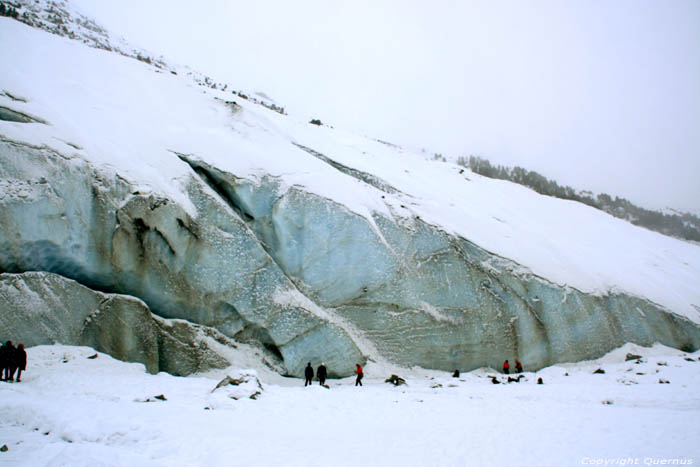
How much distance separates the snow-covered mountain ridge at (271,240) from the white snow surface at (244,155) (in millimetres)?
131

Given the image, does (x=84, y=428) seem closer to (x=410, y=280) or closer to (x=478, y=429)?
(x=478, y=429)

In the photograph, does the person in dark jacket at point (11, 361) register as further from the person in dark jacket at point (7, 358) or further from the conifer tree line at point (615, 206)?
the conifer tree line at point (615, 206)

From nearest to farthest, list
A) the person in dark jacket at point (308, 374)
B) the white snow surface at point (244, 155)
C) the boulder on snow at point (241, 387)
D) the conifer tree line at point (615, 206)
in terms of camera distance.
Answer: the boulder on snow at point (241, 387) → the person in dark jacket at point (308, 374) → the white snow surface at point (244, 155) → the conifer tree line at point (615, 206)

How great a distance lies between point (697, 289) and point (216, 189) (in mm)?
32761

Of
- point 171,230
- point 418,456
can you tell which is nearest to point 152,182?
point 171,230

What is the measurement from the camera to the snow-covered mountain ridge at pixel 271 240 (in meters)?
14.4

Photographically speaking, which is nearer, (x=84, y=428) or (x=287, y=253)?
(x=84, y=428)

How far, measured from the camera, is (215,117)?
23.9 meters

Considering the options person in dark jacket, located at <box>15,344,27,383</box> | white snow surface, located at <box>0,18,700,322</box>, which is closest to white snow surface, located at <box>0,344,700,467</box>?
person in dark jacket, located at <box>15,344,27,383</box>

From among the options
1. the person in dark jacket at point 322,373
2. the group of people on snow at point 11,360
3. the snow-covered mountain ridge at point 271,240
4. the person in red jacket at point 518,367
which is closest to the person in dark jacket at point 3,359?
the group of people on snow at point 11,360

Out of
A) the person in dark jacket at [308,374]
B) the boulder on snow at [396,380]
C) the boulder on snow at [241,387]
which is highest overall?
the boulder on snow at [241,387]

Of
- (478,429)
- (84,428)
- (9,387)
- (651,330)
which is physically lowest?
(9,387)

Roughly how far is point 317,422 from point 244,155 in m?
14.4

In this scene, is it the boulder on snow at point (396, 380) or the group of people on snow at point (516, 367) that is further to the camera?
the group of people on snow at point (516, 367)
